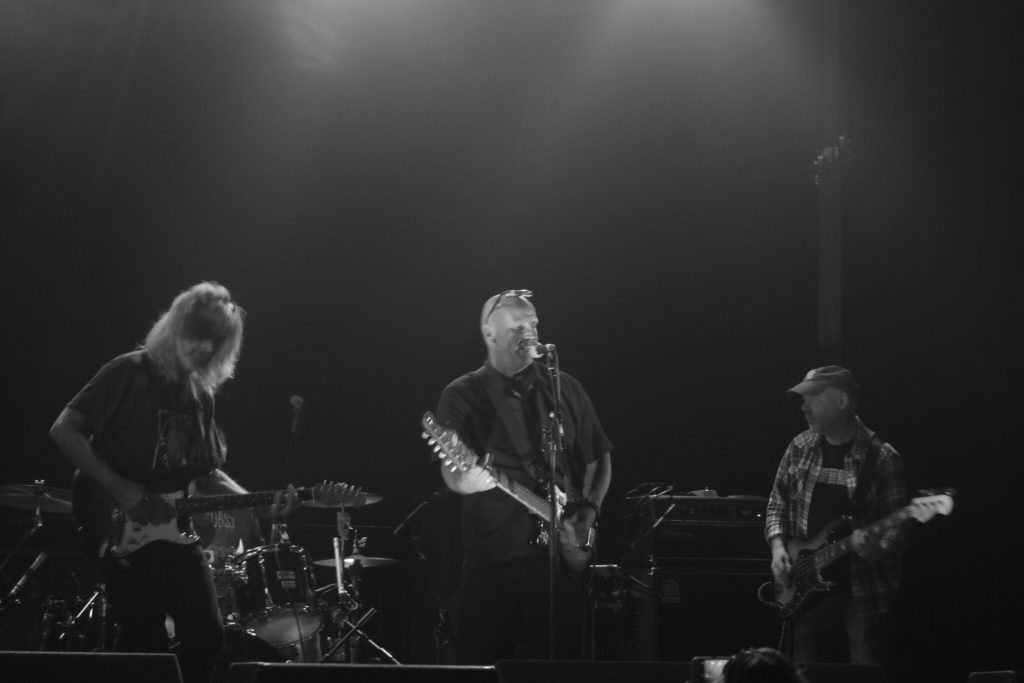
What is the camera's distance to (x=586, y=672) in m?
2.63

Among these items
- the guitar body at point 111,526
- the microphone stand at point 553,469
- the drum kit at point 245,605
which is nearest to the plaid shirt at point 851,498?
the microphone stand at point 553,469

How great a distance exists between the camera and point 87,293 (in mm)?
7332

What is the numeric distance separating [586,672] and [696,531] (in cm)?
377

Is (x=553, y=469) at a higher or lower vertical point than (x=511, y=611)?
higher

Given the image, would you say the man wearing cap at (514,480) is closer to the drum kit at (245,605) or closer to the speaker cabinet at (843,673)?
the drum kit at (245,605)

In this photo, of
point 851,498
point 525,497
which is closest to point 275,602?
point 525,497

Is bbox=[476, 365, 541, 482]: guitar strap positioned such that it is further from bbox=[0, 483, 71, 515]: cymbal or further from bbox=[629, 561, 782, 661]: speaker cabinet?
bbox=[0, 483, 71, 515]: cymbal

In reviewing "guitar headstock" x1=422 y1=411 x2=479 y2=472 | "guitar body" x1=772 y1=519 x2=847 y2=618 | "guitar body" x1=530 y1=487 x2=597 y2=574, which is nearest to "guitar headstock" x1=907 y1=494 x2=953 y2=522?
"guitar body" x1=772 y1=519 x2=847 y2=618

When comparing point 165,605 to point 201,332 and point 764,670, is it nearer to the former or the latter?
point 201,332

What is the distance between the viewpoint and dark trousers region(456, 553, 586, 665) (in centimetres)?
436

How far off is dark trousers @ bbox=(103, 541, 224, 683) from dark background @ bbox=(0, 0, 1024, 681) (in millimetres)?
3712

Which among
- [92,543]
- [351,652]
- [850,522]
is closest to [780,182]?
[850,522]

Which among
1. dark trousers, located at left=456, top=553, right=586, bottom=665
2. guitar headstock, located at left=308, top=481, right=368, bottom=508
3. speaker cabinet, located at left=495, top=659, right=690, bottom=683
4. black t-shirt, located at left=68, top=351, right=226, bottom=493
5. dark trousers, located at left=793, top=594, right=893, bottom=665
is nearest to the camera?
speaker cabinet, located at left=495, top=659, right=690, bottom=683

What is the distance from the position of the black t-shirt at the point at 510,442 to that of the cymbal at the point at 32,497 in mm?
2656
